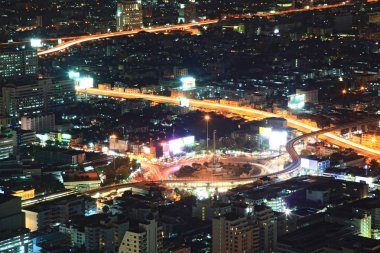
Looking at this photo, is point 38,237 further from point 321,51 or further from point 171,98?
point 321,51

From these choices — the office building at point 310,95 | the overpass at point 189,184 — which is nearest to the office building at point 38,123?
the overpass at point 189,184

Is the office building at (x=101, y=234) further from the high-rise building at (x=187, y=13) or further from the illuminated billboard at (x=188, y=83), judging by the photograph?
the high-rise building at (x=187, y=13)

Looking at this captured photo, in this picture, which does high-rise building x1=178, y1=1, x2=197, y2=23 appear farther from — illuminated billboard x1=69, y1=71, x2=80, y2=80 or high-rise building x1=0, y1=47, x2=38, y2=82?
high-rise building x1=0, y1=47, x2=38, y2=82

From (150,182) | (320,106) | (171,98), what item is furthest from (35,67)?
(150,182)

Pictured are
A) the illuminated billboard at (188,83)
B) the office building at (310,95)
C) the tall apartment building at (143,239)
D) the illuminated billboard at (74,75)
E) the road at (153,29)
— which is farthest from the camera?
the road at (153,29)

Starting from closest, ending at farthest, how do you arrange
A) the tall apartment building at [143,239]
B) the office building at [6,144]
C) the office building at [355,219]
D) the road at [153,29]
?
the tall apartment building at [143,239] < the office building at [355,219] < the office building at [6,144] < the road at [153,29]

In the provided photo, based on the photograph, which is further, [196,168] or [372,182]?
[196,168]

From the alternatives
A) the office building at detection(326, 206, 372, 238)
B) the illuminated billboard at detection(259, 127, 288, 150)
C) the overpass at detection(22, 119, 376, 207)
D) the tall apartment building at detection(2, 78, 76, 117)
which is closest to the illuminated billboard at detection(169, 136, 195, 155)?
the illuminated billboard at detection(259, 127, 288, 150)
